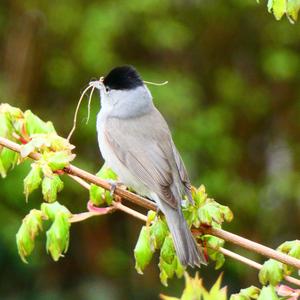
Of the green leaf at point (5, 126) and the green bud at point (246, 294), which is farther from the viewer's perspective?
the green leaf at point (5, 126)

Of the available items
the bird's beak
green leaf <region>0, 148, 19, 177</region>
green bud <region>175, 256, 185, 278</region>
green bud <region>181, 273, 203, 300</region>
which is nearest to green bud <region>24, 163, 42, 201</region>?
green leaf <region>0, 148, 19, 177</region>

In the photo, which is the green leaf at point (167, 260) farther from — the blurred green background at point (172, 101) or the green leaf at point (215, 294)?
the blurred green background at point (172, 101)

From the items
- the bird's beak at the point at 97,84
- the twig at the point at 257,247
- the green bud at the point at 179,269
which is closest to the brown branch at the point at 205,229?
the twig at the point at 257,247

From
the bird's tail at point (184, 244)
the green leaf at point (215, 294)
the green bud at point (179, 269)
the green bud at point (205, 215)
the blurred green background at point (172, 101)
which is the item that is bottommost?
the blurred green background at point (172, 101)

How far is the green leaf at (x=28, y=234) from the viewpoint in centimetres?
190

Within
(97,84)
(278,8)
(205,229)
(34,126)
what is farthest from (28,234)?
(97,84)

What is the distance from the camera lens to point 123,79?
9.59ft

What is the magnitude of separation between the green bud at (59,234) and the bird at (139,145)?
13.8 inches

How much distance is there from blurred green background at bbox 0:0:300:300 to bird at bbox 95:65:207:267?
325cm

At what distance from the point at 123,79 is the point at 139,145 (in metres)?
0.31

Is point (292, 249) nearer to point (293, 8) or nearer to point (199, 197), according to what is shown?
point (199, 197)

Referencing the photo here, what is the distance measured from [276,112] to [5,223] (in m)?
2.80

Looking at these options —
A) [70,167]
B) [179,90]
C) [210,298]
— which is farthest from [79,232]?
[210,298]

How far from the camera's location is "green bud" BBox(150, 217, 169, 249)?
190 cm
